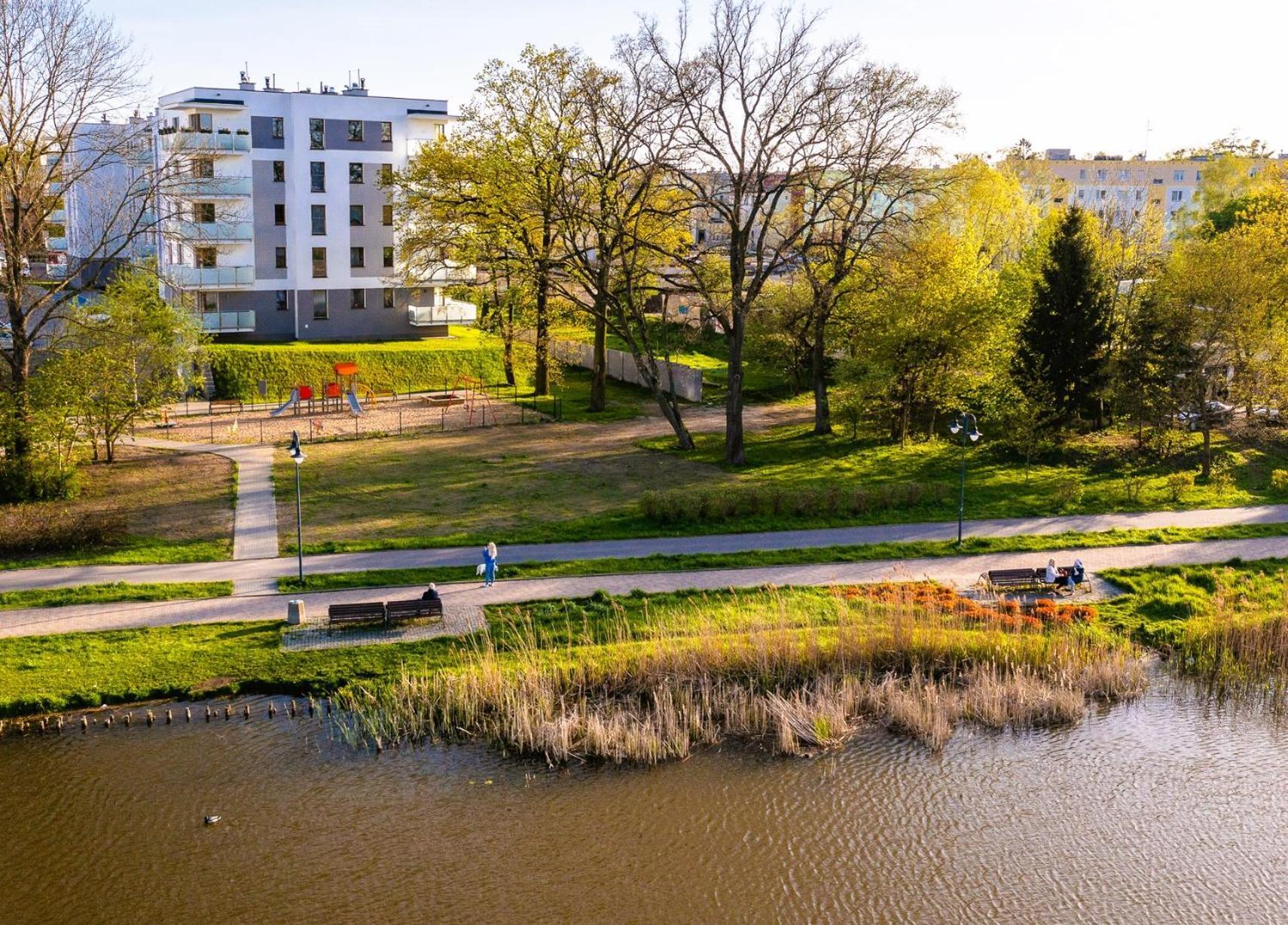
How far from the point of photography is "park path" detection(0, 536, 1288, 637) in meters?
20.0

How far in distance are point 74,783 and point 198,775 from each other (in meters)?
1.61

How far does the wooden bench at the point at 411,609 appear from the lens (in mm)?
19719

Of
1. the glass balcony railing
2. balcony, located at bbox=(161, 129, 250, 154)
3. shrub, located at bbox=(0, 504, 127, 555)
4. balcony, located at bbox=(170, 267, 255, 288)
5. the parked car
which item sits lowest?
shrub, located at bbox=(0, 504, 127, 555)

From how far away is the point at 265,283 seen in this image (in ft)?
159

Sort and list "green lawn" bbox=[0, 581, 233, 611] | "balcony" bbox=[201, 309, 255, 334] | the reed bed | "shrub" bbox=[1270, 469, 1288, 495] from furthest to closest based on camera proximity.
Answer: "balcony" bbox=[201, 309, 255, 334] < "shrub" bbox=[1270, 469, 1288, 495] < "green lawn" bbox=[0, 581, 233, 611] < the reed bed

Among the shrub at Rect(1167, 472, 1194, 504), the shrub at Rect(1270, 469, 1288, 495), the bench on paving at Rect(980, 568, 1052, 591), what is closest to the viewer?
the bench on paving at Rect(980, 568, 1052, 591)

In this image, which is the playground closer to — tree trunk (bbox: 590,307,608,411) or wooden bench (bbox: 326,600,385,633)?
tree trunk (bbox: 590,307,608,411)

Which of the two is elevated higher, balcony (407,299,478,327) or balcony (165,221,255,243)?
balcony (165,221,255,243)

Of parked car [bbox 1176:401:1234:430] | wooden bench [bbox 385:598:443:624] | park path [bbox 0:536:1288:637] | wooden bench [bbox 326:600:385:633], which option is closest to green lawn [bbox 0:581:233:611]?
park path [bbox 0:536:1288:637]

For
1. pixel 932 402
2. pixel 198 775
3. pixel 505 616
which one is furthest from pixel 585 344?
pixel 198 775

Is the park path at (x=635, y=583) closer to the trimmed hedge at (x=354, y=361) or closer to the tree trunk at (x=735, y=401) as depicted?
the tree trunk at (x=735, y=401)

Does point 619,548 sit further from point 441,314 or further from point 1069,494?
point 441,314

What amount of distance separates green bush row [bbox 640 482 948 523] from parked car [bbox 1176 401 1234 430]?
10226 mm

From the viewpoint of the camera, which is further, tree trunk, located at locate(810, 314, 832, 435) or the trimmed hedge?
the trimmed hedge
